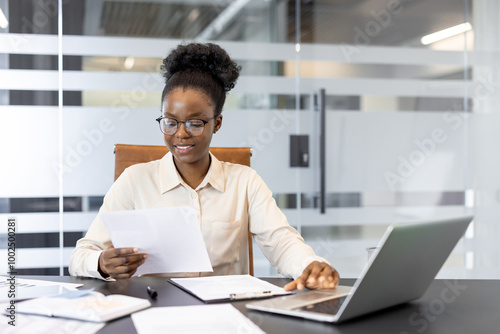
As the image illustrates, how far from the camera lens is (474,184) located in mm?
3580

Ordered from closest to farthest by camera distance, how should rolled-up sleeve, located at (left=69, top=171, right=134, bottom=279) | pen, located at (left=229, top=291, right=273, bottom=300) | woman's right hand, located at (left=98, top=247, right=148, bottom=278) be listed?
Result: pen, located at (left=229, top=291, right=273, bottom=300)
woman's right hand, located at (left=98, top=247, right=148, bottom=278)
rolled-up sleeve, located at (left=69, top=171, right=134, bottom=279)

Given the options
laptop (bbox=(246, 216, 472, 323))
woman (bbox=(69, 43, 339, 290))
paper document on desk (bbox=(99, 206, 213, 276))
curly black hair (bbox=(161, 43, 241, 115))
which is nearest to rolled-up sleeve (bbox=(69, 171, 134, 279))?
woman (bbox=(69, 43, 339, 290))

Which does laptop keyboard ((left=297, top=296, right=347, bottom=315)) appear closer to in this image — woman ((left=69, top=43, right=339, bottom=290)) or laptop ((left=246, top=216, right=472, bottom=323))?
laptop ((left=246, top=216, right=472, bottom=323))

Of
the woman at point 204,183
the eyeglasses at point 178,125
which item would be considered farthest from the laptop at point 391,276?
the eyeglasses at point 178,125

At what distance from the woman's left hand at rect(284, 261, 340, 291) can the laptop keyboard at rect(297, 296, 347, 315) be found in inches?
5.3

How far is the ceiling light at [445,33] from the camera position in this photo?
3.46m

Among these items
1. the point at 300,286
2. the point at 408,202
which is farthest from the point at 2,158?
the point at 408,202

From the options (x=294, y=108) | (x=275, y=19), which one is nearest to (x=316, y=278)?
(x=294, y=108)

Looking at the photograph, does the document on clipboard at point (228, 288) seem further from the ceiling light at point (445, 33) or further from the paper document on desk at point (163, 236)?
the ceiling light at point (445, 33)

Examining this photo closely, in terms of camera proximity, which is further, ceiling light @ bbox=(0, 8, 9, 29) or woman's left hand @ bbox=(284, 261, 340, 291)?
ceiling light @ bbox=(0, 8, 9, 29)

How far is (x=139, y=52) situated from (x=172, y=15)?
1.04ft

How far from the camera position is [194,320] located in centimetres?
90

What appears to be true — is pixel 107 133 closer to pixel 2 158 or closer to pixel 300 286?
pixel 2 158

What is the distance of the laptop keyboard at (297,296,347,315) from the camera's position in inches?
36.8
